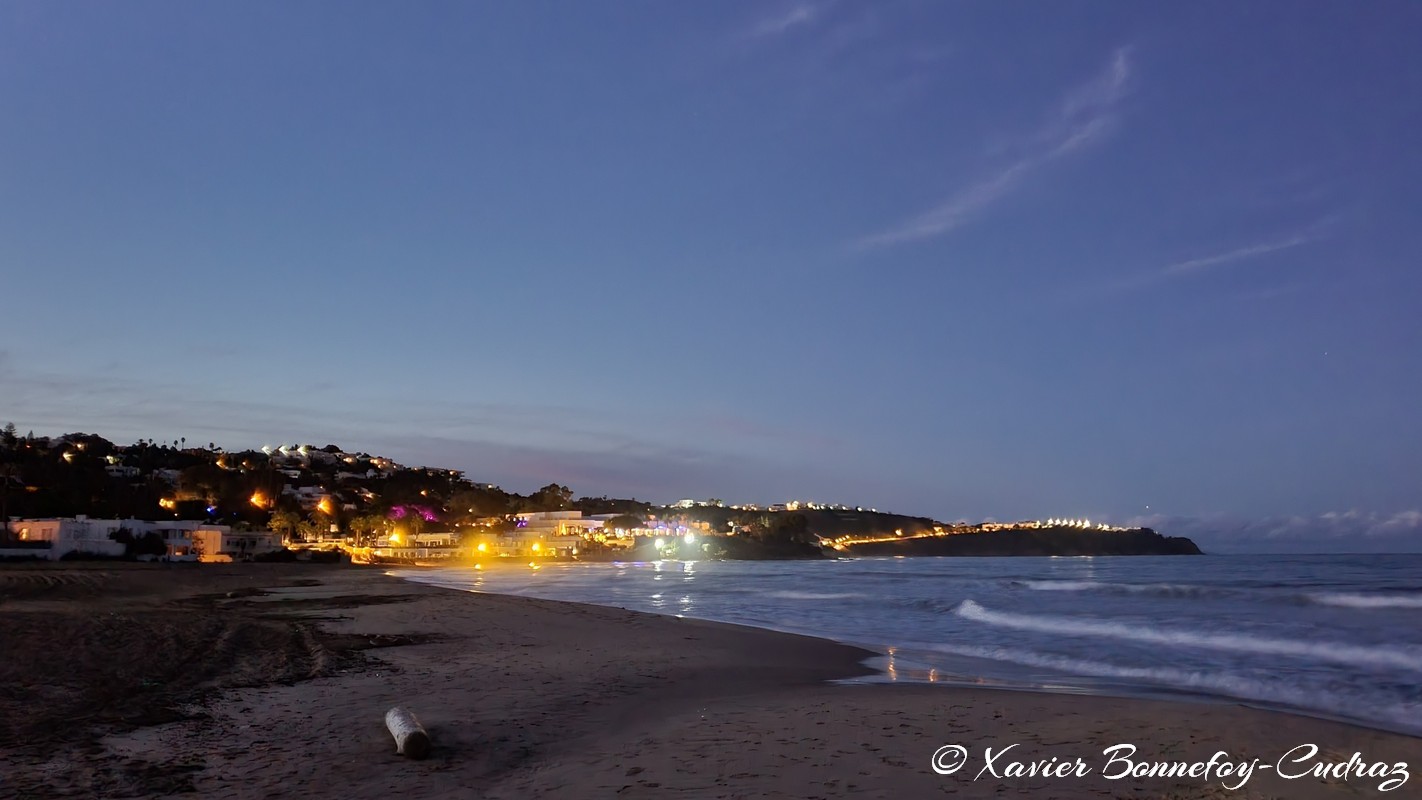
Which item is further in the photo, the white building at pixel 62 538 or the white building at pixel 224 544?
the white building at pixel 224 544

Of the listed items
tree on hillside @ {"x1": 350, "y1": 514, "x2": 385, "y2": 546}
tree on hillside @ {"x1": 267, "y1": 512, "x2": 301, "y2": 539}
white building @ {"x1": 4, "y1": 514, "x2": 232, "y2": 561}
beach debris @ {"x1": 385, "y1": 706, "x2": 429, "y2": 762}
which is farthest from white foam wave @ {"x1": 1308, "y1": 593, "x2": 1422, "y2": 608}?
tree on hillside @ {"x1": 350, "y1": 514, "x2": 385, "y2": 546}

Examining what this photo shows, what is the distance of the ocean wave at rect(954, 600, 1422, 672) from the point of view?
17.7 meters

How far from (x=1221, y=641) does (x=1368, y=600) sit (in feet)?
60.2

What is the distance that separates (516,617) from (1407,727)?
21.2m

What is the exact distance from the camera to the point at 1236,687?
14781 mm

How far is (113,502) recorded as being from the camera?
3903 inches

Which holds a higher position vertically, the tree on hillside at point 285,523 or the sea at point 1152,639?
the sea at point 1152,639

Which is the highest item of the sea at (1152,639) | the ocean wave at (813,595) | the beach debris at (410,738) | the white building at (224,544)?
the beach debris at (410,738)

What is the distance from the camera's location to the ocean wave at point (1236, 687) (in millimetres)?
12609

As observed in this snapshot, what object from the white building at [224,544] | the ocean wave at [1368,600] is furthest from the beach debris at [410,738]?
the white building at [224,544]

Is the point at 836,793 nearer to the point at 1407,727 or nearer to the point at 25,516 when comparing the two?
the point at 1407,727

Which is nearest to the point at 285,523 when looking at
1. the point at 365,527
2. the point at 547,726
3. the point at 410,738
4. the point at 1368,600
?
the point at 365,527

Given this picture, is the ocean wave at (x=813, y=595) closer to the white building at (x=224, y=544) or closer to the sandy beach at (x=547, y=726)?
the sandy beach at (x=547, y=726)

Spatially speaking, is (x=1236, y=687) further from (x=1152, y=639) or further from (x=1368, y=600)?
(x=1368, y=600)
